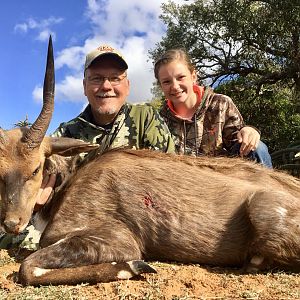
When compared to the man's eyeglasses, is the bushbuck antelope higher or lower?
lower

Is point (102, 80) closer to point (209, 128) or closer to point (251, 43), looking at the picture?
point (209, 128)

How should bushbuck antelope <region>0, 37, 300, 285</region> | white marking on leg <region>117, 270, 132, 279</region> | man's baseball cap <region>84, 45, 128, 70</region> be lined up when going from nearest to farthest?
white marking on leg <region>117, 270, 132, 279</region>, bushbuck antelope <region>0, 37, 300, 285</region>, man's baseball cap <region>84, 45, 128, 70</region>

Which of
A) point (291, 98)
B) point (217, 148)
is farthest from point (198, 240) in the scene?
point (291, 98)

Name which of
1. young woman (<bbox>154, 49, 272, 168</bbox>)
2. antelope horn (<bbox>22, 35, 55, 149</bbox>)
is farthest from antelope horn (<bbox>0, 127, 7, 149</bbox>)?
young woman (<bbox>154, 49, 272, 168</bbox>)

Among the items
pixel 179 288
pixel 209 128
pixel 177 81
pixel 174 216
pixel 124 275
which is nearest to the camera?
pixel 179 288

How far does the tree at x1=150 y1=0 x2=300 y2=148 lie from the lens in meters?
20.8

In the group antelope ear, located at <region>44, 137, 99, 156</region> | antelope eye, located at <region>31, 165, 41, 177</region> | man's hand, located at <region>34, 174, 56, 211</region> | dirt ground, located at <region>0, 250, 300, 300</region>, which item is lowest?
dirt ground, located at <region>0, 250, 300, 300</region>

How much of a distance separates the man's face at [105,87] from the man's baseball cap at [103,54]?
0.22ft

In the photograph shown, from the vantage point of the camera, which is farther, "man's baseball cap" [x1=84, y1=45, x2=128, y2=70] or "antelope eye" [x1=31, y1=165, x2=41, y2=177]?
"man's baseball cap" [x1=84, y1=45, x2=128, y2=70]

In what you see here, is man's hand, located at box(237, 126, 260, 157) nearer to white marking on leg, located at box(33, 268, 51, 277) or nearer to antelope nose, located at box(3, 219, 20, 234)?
antelope nose, located at box(3, 219, 20, 234)

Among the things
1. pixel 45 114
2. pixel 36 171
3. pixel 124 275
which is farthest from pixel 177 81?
pixel 124 275

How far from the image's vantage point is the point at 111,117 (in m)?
7.26

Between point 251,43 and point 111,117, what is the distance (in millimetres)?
16152

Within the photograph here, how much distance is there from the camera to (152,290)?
414 centimetres
